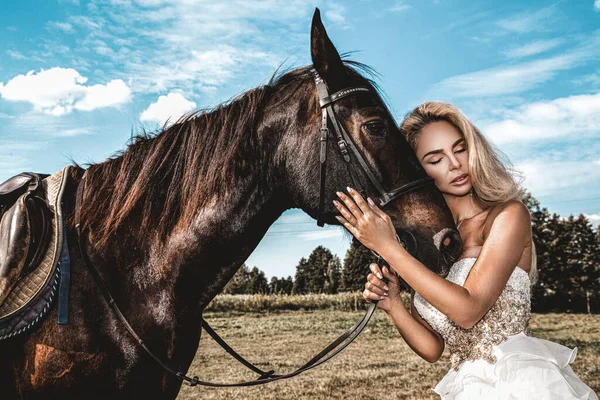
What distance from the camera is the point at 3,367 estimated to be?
235 cm

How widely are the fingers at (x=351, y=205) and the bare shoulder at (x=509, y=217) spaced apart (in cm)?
72

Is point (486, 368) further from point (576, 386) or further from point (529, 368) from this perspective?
point (576, 386)

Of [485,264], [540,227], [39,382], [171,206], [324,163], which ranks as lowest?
[39,382]

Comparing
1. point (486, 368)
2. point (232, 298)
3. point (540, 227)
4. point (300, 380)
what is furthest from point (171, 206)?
point (540, 227)

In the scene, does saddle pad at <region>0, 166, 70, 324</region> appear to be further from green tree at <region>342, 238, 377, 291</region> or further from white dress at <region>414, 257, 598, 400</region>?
green tree at <region>342, 238, 377, 291</region>

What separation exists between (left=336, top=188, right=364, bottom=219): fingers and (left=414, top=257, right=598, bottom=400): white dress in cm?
70

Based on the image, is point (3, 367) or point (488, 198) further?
point (488, 198)

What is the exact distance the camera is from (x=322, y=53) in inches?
94.4

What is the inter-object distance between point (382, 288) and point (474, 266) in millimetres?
581

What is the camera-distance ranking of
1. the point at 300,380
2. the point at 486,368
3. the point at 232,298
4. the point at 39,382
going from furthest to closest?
the point at 232,298, the point at 300,380, the point at 486,368, the point at 39,382

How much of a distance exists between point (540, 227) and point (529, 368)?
138 ft

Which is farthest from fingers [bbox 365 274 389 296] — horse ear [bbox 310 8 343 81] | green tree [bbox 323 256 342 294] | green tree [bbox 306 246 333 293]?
green tree [bbox 306 246 333 293]

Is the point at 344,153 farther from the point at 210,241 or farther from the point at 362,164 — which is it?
the point at 210,241

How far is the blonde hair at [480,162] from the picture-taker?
2531 millimetres
